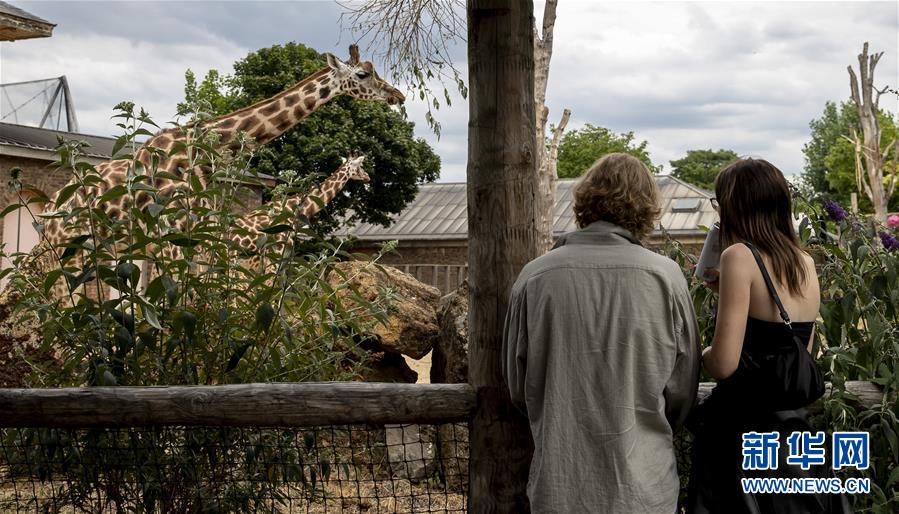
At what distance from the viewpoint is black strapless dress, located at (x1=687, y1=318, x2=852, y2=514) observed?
293 cm

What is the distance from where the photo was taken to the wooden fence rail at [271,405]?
3457mm

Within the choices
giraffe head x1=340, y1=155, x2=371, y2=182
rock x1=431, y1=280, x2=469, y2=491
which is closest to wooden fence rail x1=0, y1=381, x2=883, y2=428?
rock x1=431, y1=280, x2=469, y2=491

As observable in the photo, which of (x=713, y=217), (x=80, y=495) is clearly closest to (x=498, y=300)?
(x=80, y=495)

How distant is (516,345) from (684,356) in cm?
51

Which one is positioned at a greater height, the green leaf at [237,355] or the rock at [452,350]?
the green leaf at [237,355]

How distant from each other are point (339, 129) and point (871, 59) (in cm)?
1293

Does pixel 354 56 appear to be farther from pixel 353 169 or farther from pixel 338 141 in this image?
pixel 338 141

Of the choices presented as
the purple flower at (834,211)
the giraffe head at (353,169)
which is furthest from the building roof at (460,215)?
the purple flower at (834,211)

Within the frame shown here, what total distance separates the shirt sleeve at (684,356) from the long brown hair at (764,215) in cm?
25

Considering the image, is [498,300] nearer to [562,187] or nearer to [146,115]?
[146,115]

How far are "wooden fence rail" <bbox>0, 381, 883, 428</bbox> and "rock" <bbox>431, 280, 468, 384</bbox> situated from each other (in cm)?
297

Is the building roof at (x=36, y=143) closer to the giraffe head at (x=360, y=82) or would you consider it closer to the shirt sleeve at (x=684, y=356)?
the giraffe head at (x=360, y=82)

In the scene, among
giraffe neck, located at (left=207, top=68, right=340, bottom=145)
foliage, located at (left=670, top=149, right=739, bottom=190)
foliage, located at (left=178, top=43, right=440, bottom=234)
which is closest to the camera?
giraffe neck, located at (left=207, top=68, right=340, bottom=145)

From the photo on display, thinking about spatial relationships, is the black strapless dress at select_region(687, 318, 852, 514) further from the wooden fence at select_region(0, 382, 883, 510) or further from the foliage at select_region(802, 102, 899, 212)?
the foliage at select_region(802, 102, 899, 212)
